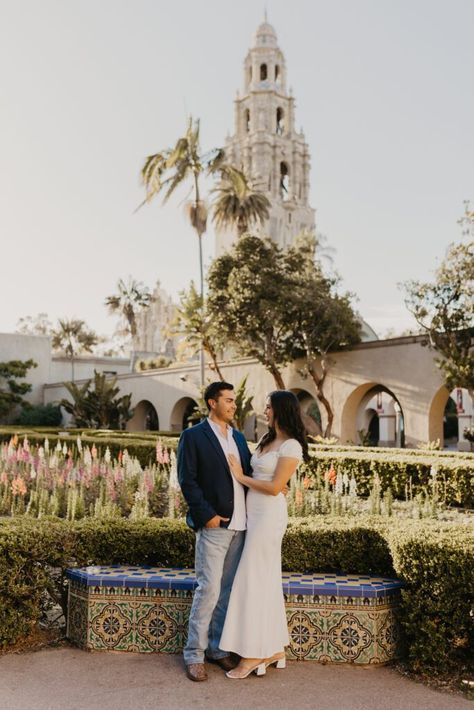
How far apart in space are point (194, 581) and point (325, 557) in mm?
1064

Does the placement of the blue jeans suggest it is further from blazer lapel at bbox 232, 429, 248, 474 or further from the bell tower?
the bell tower

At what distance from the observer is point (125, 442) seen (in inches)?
583

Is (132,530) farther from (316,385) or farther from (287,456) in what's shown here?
(316,385)

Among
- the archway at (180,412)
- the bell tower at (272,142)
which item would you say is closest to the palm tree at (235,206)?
the archway at (180,412)

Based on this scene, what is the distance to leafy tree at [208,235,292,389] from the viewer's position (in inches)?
972

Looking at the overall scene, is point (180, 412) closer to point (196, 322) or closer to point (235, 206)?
point (196, 322)

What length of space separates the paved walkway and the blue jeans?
176 mm

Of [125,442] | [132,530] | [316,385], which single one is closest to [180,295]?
[316,385]

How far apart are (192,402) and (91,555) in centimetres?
2946

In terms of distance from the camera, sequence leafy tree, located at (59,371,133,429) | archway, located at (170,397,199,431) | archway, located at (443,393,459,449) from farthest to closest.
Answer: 1. archway, located at (443,393,459,449)
2. archway, located at (170,397,199,431)
3. leafy tree, located at (59,371,133,429)

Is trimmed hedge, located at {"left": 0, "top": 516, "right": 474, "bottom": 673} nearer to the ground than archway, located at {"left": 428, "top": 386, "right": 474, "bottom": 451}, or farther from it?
nearer to the ground

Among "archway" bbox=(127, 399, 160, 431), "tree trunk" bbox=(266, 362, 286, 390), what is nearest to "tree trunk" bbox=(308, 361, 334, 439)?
"tree trunk" bbox=(266, 362, 286, 390)

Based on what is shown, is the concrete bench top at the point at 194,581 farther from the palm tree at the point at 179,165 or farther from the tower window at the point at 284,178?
the tower window at the point at 284,178

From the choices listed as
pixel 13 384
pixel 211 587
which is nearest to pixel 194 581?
pixel 211 587
